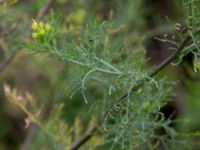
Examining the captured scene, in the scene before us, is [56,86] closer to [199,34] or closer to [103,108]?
[103,108]

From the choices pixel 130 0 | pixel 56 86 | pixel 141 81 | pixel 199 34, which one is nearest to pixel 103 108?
pixel 141 81

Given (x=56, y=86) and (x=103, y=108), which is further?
(x=56, y=86)

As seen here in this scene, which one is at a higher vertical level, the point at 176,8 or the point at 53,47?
the point at 53,47

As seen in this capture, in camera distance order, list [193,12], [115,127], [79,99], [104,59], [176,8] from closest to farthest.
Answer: [193,12] → [104,59] → [115,127] → [176,8] → [79,99]

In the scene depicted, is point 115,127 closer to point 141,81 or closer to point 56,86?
point 141,81

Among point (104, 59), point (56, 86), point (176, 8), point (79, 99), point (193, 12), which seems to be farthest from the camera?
point (79, 99)

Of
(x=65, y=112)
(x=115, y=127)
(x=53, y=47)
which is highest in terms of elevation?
(x=53, y=47)
